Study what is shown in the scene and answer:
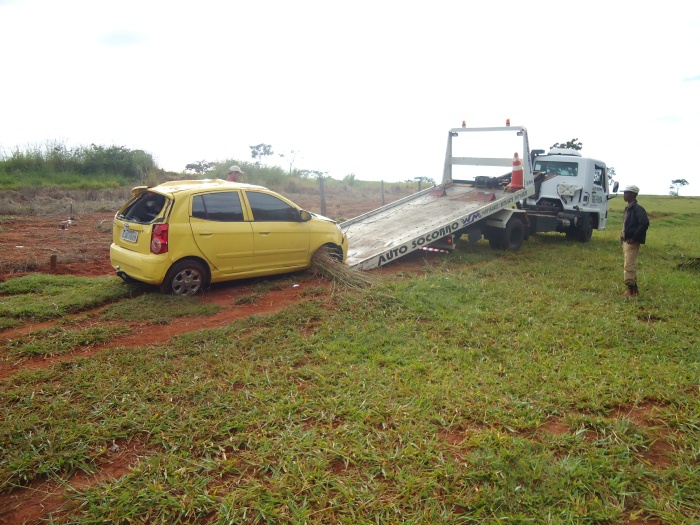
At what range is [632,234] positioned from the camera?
7035 mm

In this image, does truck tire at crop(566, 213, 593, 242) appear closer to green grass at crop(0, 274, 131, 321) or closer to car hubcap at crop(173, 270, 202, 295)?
car hubcap at crop(173, 270, 202, 295)

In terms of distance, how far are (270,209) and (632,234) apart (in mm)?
5207

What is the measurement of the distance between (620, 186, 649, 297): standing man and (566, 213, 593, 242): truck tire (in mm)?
5631

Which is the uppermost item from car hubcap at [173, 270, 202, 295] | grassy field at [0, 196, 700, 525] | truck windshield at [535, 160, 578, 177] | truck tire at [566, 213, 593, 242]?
truck windshield at [535, 160, 578, 177]

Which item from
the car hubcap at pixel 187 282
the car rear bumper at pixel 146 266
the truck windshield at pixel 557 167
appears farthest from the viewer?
the truck windshield at pixel 557 167

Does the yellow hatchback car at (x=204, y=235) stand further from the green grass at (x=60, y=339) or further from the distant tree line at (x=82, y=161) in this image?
the distant tree line at (x=82, y=161)

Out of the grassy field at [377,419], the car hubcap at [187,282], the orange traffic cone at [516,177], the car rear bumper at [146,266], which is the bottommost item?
the grassy field at [377,419]

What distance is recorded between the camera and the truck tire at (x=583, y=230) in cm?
1249

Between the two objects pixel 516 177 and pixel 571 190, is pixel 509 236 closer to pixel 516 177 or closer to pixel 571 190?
pixel 516 177

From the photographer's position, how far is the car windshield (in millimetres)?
6449

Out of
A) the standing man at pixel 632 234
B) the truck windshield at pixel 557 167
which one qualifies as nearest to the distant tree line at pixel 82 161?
the truck windshield at pixel 557 167

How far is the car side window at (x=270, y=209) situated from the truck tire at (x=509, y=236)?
16.8 ft

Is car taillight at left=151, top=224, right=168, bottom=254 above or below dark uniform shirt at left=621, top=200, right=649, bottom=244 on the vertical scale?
below

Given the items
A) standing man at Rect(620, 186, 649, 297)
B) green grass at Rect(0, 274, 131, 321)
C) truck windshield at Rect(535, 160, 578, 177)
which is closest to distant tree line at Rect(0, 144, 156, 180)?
green grass at Rect(0, 274, 131, 321)
